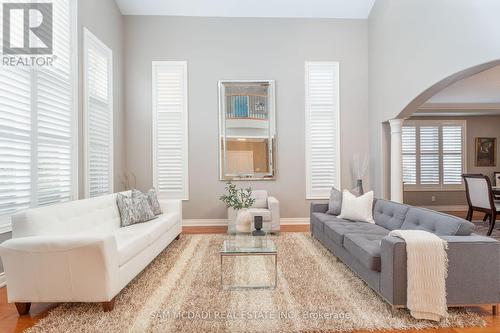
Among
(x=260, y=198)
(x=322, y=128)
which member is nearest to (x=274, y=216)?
(x=260, y=198)

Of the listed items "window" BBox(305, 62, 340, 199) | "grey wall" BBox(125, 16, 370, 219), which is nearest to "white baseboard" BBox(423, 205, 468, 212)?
"grey wall" BBox(125, 16, 370, 219)

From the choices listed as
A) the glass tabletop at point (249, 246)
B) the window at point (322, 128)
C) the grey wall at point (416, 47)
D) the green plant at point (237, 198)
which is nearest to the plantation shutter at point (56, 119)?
the glass tabletop at point (249, 246)

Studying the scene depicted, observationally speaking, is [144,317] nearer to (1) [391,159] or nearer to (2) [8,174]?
(2) [8,174]

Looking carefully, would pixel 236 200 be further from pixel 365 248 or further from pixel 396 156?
pixel 396 156

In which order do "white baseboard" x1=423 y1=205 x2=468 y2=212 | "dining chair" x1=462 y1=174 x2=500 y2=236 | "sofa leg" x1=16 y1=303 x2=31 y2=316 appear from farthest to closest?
"white baseboard" x1=423 y1=205 x2=468 y2=212 < "dining chair" x1=462 y1=174 x2=500 y2=236 < "sofa leg" x1=16 y1=303 x2=31 y2=316

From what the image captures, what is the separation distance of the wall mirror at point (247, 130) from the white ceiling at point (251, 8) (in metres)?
1.29

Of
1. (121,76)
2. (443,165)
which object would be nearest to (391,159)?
(443,165)

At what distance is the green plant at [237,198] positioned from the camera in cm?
481

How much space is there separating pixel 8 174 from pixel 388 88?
208 inches

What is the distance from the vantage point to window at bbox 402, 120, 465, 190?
7449 millimetres

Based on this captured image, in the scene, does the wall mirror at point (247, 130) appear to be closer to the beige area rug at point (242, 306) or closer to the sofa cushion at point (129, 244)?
the beige area rug at point (242, 306)

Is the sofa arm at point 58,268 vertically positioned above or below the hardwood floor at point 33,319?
above

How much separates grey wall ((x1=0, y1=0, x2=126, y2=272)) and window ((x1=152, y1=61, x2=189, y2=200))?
0.58 m
